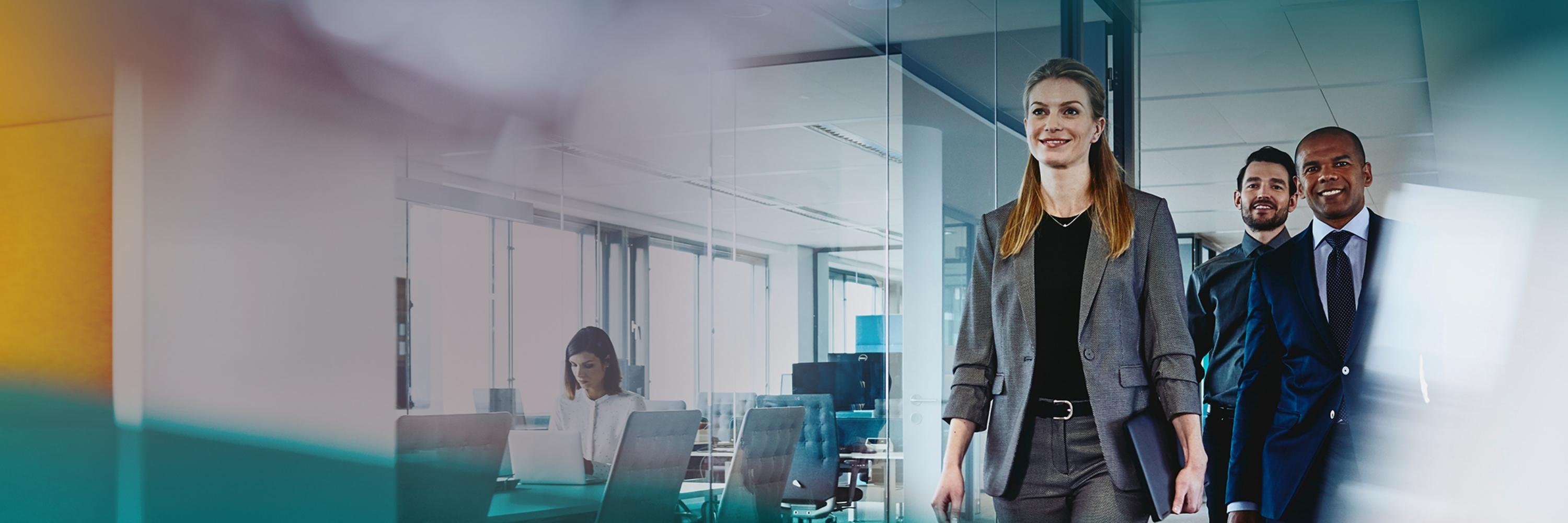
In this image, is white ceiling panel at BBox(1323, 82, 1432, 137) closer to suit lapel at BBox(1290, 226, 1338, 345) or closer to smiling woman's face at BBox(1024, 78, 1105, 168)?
suit lapel at BBox(1290, 226, 1338, 345)

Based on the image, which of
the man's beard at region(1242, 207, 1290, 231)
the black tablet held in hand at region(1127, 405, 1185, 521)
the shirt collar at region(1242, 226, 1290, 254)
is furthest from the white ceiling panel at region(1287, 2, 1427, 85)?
the black tablet held in hand at region(1127, 405, 1185, 521)

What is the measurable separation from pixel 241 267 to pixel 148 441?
0.51 m

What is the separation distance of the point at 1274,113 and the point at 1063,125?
415cm

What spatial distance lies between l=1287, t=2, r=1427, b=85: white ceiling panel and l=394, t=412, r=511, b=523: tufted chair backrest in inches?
129

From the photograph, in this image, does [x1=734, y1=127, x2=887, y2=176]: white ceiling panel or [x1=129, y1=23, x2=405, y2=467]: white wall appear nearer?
[x1=129, y1=23, x2=405, y2=467]: white wall

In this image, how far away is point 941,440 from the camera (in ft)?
13.0

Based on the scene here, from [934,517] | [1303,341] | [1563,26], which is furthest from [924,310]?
[1563,26]

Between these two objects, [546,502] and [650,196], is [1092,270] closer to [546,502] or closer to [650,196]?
[546,502]

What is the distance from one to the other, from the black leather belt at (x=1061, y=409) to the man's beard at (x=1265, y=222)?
74.4 inches

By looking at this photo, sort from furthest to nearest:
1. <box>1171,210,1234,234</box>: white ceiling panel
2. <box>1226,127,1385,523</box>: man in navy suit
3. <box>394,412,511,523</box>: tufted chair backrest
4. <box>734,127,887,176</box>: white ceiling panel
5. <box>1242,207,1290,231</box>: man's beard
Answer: <box>1171,210,1234,234</box>: white ceiling panel → <box>734,127,887,176</box>: white ceiling panel → <box>1242,207,1290,231</box>: man's beard → <box>394,412,511,523</box>: tufted chair backrest → <box>1226,127,1385,523</box>: man in navy suit

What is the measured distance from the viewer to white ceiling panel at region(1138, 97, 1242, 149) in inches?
242

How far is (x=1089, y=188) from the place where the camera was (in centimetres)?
209

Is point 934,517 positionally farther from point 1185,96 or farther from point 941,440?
point 1185,96

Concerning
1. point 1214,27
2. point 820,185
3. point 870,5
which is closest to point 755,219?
point 820,185
